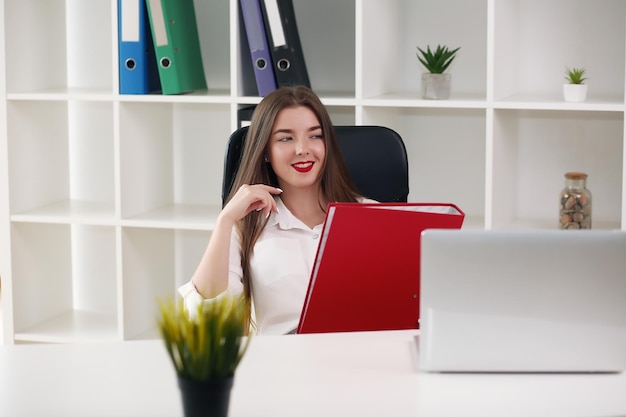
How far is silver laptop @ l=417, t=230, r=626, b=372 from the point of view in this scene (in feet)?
4.63

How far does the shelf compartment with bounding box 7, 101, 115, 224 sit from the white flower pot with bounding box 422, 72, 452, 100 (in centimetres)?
110

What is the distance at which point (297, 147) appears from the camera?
2287 millimetres

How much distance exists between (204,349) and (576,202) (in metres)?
1.91

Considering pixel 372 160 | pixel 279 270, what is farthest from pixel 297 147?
pixel 279 270

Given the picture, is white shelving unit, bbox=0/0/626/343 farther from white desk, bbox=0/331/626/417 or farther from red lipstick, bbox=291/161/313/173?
white desk, bbox=0/331/626/417

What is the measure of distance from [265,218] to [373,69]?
0.83 m

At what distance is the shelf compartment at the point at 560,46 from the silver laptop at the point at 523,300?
1.51m

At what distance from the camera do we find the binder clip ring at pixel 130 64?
3.03 m

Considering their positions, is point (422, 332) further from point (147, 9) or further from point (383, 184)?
point (147, 9)

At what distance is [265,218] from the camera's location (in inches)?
90.5

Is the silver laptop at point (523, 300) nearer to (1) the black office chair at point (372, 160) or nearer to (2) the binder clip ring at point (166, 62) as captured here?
(1) the black office chair at point (372, 160)

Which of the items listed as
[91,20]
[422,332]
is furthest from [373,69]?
[422,332]

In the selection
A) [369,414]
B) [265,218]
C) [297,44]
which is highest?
[297,44]

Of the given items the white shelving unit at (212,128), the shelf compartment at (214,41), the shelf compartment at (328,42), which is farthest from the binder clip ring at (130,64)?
the shelf compartment at (328,42)
